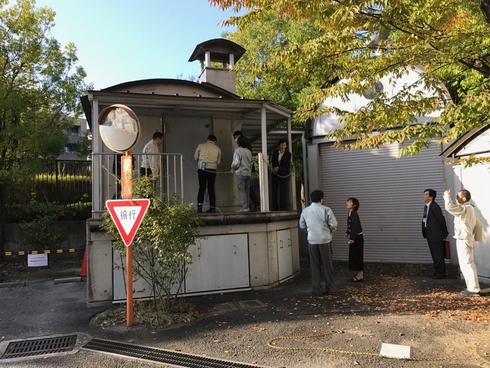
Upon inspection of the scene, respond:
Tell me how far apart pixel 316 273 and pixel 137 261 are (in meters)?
3.07

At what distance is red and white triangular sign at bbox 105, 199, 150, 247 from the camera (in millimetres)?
5289

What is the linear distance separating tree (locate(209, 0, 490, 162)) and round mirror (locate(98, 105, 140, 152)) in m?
1.97

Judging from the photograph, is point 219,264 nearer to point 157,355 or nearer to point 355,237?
point 355,237

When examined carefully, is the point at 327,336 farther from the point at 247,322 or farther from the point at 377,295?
the point at 377,295

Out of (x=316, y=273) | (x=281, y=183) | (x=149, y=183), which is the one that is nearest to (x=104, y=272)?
(x=149, y=183)

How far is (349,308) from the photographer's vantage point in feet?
19.8

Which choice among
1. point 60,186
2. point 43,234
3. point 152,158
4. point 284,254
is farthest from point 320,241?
point 60,186

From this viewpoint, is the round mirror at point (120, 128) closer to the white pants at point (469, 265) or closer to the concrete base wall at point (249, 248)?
the concrete base wall at point (249, 248)

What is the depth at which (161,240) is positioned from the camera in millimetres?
5398

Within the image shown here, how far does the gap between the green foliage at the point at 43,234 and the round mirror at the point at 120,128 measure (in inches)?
284

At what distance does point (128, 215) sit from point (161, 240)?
1.83 feet

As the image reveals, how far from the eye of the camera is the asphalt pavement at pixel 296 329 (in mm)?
4297

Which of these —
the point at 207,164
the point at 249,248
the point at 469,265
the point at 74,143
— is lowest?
the point at 469,265

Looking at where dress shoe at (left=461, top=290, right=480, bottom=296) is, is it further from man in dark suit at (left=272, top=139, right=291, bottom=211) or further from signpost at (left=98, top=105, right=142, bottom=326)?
signpost at (left=98, top=105, right=142, bottom=326)
